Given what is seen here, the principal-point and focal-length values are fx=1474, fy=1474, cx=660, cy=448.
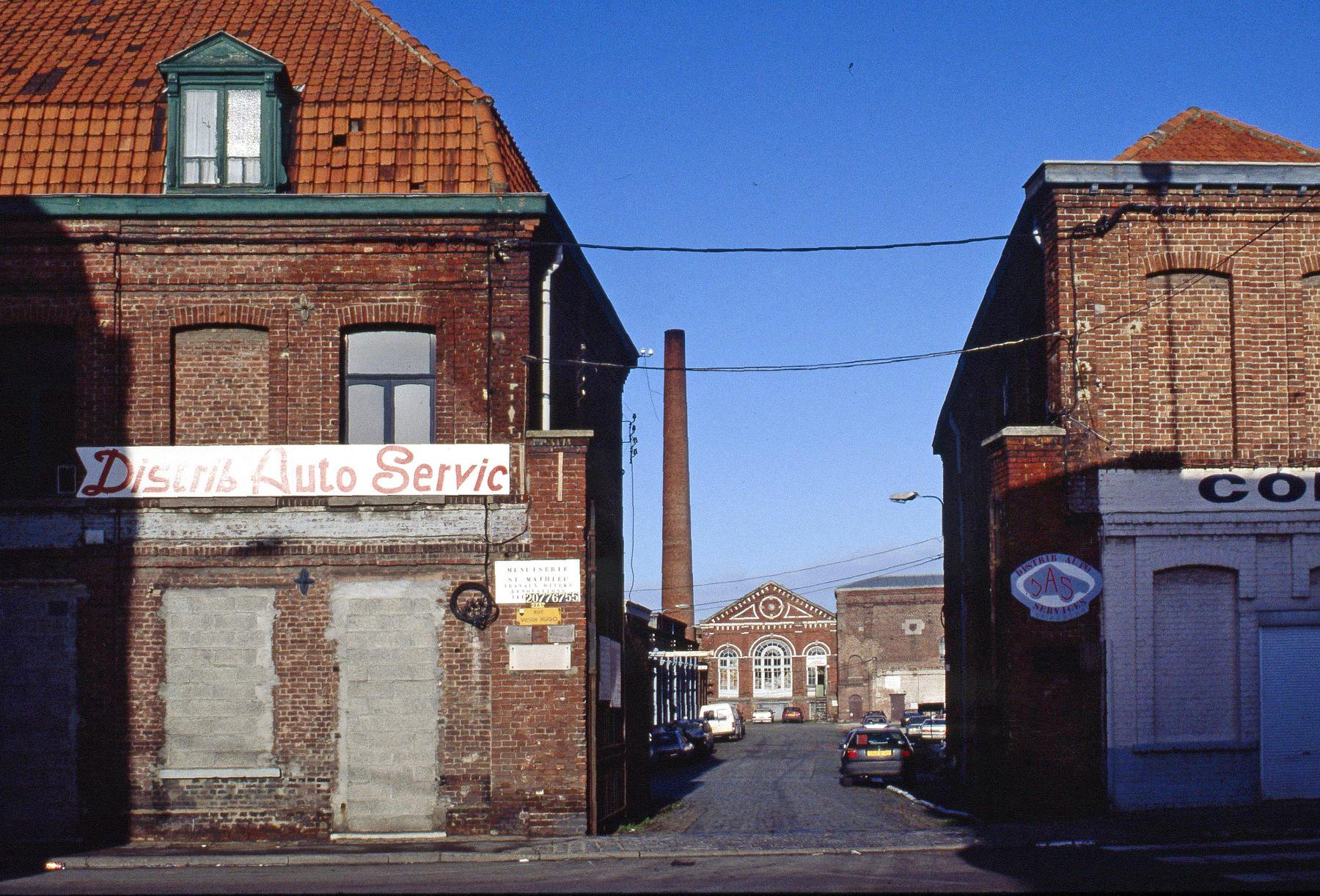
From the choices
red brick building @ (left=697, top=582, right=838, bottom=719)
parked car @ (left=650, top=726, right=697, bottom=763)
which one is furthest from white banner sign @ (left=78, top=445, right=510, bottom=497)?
red brick building @ (left=697, top=582, right=838, bottom=719)

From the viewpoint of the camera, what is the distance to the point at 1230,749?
20.1 m

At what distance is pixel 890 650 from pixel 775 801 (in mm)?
66212

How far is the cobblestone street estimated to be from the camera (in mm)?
21031

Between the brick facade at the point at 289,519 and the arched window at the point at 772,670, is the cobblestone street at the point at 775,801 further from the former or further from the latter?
the arched window at the point at 772,670

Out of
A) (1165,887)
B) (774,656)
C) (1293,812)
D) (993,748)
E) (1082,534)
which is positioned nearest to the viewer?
(1165,887)

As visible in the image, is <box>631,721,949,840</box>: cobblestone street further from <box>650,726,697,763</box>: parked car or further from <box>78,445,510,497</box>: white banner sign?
<box>78,445,510,497</box>: white banner sign

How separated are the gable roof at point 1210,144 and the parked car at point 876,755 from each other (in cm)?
1555

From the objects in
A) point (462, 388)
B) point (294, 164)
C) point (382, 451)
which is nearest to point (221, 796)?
point (382, 451)

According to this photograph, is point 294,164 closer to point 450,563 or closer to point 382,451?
point 382,451

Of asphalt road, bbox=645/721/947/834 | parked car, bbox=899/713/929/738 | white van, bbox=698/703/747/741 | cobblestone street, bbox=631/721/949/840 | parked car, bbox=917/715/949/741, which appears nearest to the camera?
cobblestone street, bbox=631/721/949/840

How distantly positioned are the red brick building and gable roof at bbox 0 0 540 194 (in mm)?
76801

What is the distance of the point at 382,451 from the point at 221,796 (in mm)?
4898

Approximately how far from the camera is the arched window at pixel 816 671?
9638cm

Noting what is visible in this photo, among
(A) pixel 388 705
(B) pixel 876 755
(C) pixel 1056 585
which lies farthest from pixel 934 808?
(A) pixel 388 705
